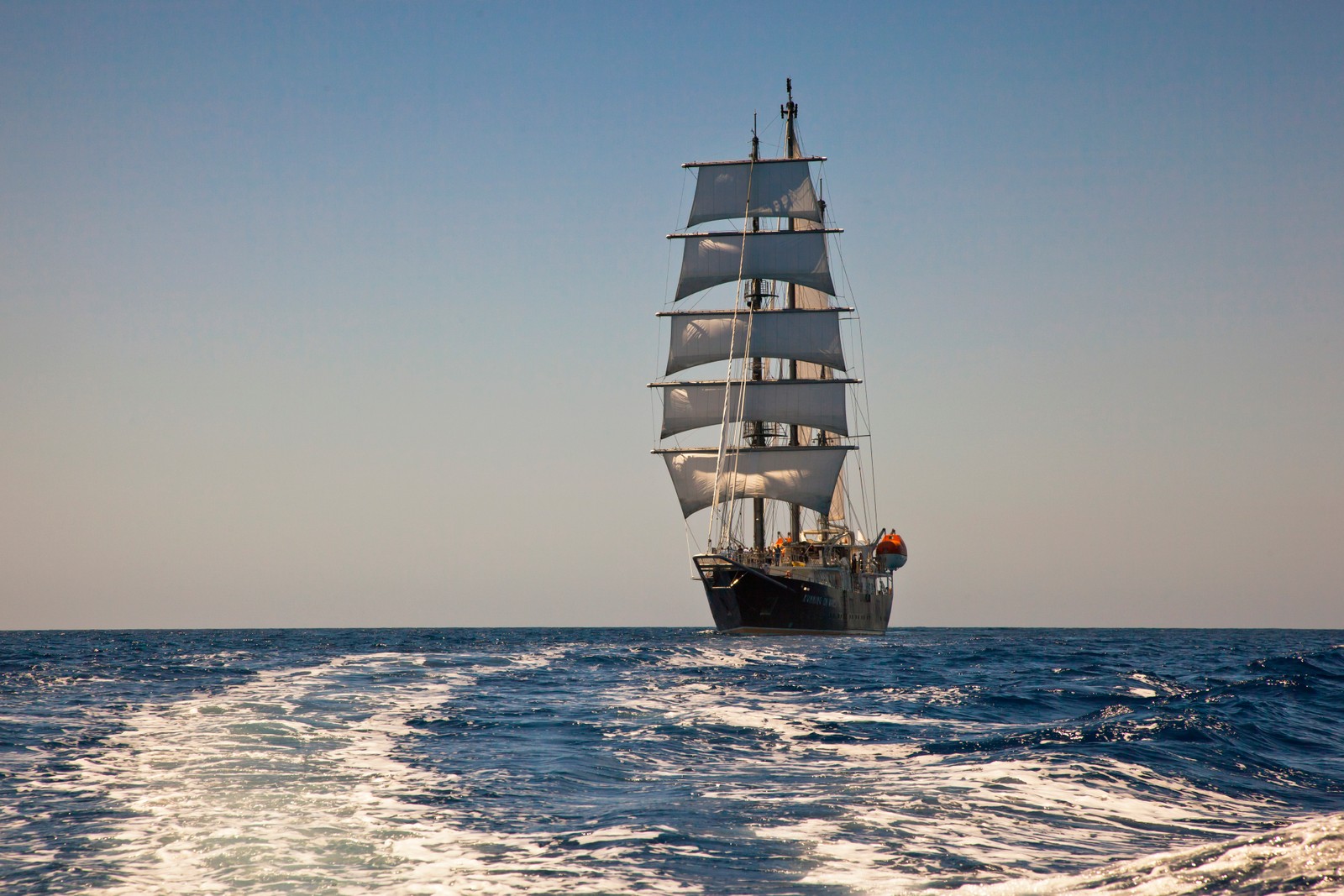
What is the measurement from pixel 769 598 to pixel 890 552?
23.1 m

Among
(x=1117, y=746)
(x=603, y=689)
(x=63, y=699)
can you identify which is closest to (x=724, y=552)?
(x=603, y=689)

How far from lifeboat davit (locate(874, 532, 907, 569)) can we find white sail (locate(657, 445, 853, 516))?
6558 millimetres

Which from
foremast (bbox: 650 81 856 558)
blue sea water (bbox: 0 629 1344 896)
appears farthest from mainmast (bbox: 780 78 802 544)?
blue sea water (bbox: 0 629 1344 896)

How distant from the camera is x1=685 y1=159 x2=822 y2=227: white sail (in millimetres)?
84000

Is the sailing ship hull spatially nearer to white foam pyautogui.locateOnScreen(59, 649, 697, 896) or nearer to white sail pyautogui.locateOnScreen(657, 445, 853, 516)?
white sail pyautogui.locateOnScreen(657, 445, 853, 516)

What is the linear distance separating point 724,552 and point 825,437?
50.2 ft

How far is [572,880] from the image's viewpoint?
27.1 ft

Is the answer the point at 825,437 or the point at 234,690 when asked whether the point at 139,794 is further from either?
the point at 825,437

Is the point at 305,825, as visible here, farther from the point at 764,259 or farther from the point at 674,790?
the point at 764,259

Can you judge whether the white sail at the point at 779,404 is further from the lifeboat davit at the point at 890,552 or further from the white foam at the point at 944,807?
the white foam at the point at 944,807

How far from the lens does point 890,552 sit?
276 feet

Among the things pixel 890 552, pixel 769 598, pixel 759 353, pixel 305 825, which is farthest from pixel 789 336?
pixel 305 825

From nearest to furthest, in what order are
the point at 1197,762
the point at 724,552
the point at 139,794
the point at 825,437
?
the point at 139,794 < the point at 1197,762 < the point at 724,552 < the point at 825,437

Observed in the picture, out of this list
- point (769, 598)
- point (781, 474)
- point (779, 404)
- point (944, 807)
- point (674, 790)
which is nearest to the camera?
point (944, 807)
